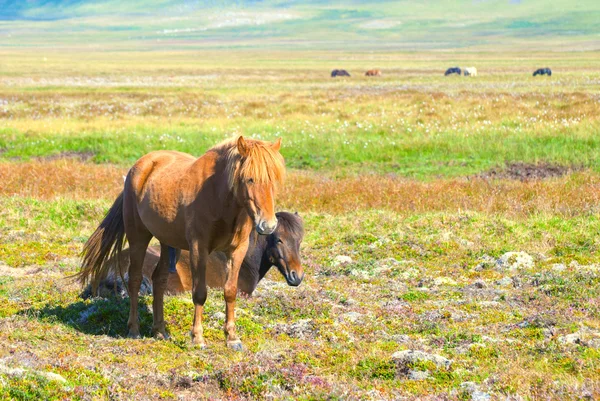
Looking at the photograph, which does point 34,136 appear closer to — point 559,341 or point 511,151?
point 511,151

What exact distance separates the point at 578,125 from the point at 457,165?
19.6 feet

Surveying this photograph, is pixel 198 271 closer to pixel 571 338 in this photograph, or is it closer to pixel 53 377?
pixel 53 377

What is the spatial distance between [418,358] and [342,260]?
4605mm

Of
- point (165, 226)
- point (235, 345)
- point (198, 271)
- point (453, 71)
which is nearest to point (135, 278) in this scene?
point (165, 226)

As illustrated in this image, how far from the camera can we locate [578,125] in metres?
25.0

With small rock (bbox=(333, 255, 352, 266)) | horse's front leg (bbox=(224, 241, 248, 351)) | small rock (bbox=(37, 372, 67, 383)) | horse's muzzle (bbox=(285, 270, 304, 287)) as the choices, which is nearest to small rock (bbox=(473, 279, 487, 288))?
small rock (bbox=(333, 255, 352, 266))

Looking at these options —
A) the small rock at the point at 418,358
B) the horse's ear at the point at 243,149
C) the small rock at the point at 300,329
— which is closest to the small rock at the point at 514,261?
the small rock at the point at 300,329

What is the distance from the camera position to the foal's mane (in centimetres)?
677

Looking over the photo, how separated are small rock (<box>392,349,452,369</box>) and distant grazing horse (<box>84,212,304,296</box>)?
2.27 metres

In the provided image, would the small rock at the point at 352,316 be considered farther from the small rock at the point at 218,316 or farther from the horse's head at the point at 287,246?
the small rock at the point at 218,316

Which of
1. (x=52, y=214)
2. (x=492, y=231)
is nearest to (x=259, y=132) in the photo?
Answer: (x=52, y=214)

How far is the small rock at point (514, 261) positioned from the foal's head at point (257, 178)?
4935mm

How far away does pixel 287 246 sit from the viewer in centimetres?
922

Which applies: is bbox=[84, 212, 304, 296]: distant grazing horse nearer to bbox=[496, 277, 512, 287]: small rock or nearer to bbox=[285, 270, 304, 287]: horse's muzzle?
bbox=[285, 270, 304, 287]: horse's muzzle
